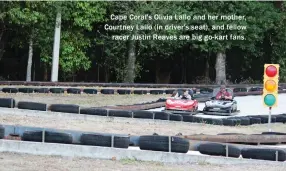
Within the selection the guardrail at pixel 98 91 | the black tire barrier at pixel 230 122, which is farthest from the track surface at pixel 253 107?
the black tire barrier at pixel 230 122

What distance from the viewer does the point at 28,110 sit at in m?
15.4

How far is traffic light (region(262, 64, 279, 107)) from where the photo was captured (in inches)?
566

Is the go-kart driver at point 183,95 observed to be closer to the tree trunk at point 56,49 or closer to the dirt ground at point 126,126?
the dirt ground at point 126,126

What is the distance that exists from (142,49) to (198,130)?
21.1m

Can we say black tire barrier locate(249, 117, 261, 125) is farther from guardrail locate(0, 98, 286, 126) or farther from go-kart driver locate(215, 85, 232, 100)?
go-kart driver locate(215, 85, 232, 100)

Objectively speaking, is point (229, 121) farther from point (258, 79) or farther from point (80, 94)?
point (258, 79)

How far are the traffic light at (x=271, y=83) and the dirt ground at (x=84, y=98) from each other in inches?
308

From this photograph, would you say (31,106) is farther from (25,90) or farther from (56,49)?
(56,49)

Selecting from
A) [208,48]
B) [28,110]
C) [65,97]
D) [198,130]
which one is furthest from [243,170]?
[208,48]

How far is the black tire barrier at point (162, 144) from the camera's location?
976 centimetres

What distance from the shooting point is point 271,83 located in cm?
1448

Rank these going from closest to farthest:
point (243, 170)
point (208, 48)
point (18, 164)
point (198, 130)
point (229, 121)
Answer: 1. point (18, 164)
2. point (243, 170)
3. point (198, 130)
4. point (229, 121)
5. point (208, 48)

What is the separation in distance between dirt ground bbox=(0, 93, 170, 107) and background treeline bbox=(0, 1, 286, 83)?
328 inches

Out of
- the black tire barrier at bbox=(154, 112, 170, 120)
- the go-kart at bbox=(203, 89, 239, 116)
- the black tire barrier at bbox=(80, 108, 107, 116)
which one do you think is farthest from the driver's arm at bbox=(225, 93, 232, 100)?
the black tire barrier at bbox=(80, 108, 107, 116)
